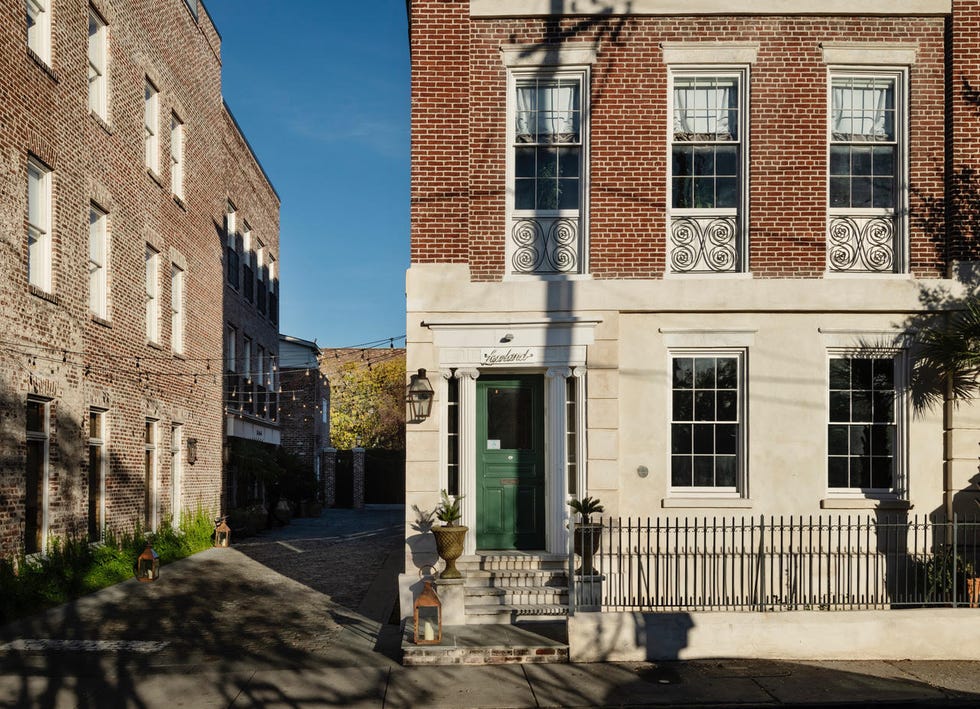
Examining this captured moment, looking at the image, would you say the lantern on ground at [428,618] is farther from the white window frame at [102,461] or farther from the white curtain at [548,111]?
the white window frame at [102,461]

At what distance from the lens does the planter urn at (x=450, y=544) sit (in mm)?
11453

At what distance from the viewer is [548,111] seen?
1312 cm

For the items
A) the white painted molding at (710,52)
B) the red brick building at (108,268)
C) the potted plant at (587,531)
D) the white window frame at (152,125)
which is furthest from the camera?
the white window frame at (152,125)

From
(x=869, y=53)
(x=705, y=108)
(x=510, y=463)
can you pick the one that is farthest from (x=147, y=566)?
(x=869, y=53)

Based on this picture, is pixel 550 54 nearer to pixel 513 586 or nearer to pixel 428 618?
pixel 513 586

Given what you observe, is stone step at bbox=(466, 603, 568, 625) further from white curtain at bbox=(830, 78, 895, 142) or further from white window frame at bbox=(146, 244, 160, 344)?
white window frame at bbox=(146, 244, 160, 344)

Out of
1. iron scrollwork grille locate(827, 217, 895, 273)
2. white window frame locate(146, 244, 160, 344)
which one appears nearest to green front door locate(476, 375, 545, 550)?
iron scrollwork grille locate(827, 217, 895, 273)

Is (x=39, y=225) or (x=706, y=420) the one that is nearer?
(x=706, y=420)

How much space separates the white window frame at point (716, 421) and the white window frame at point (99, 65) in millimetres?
11239

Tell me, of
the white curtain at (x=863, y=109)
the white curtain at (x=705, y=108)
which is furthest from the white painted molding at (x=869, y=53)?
the white curtain at (x=705, y=108)

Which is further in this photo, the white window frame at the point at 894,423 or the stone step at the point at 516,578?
the white window frame at the point at 894,423

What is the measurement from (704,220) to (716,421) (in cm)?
265

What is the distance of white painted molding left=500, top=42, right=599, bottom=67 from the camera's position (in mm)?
12922

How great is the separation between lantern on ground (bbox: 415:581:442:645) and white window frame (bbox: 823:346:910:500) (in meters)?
5.49
